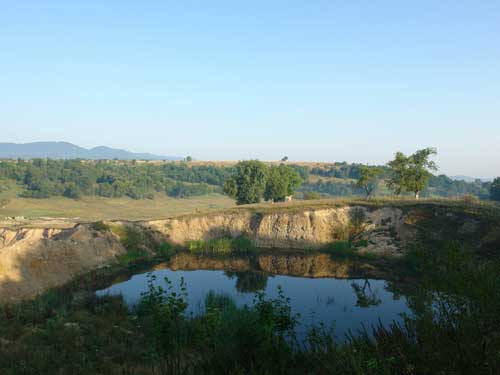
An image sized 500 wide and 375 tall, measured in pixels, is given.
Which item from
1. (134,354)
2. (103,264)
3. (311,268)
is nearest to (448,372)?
(134,354)

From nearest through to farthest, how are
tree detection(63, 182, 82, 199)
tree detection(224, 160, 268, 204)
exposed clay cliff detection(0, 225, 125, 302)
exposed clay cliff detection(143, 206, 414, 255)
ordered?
1. exposed clay cliff detection(0, 225, 125, 302)
2. exposed clay cliff detection(143, 206, 414, 255)
3. tree detection(224, 160, 268, 204)
4. tree detection(63, 182, 82, 199)

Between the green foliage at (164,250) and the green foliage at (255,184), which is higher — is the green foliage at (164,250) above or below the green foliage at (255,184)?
below

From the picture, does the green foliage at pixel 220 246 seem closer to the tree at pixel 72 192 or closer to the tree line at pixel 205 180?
the tree line at pixel 205 180

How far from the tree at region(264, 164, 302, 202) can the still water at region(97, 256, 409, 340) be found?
126ft

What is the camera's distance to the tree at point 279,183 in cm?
8106

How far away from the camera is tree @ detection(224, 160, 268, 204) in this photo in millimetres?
79562

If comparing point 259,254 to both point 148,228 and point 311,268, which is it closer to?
point 311,268

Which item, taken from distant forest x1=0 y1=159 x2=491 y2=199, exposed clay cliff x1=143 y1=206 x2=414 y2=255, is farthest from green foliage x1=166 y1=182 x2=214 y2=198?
exposed clay cliff x1=143 y1=206 x2=414 y2=255

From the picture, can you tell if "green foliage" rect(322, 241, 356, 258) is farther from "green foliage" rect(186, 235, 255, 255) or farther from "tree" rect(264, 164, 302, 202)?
"tree" rect(264, 164, 302, 202)

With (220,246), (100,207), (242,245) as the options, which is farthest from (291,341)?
(100,207)

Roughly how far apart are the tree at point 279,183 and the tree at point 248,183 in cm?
140

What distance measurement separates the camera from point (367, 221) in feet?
187

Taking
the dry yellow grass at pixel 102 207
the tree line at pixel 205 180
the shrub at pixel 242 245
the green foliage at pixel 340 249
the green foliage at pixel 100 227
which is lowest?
the dry yellow grass at pixel 102 207

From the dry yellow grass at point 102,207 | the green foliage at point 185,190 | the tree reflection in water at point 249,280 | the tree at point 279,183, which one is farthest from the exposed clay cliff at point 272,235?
the green foliage at point 185,190
